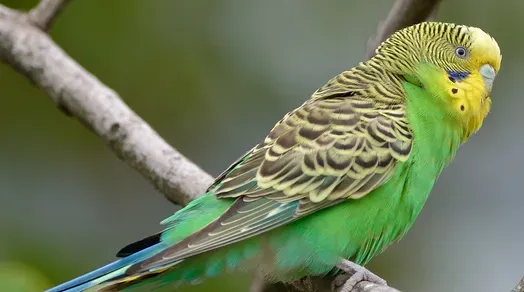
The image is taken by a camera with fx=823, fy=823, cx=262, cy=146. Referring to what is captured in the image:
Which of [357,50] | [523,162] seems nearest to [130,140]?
[357,50]

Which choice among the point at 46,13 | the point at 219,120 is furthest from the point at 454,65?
the point at 219,120

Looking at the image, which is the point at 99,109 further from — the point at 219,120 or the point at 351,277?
the point at 219,120

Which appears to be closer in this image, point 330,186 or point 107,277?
point 107,277

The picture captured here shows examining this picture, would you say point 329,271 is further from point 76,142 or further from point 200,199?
point 76,142

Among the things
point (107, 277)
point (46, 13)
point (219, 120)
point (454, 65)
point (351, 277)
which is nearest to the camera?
point (107, 277)

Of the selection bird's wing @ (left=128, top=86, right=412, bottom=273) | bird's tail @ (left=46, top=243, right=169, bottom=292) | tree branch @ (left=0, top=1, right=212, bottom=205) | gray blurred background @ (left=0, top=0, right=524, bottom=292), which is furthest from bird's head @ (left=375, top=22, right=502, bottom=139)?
gray blurred background @ (left=0, top=0, right=524, bottom=292)

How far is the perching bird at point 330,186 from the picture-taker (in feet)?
8.55

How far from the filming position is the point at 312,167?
107 inches

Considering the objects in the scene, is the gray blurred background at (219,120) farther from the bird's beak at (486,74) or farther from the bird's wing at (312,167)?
the bird's wing at (312,167)

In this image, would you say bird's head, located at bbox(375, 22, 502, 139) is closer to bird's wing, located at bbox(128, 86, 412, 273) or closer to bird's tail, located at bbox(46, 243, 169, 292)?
bird's wing, located at bbox(128, 86, 412, 273)

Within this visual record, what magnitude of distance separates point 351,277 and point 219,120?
282cm

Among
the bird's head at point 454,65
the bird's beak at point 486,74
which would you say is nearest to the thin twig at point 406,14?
the bird's head at point 454,65

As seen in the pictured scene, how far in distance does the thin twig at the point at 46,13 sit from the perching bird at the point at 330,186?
4.77 ft

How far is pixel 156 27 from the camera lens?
530 cm
